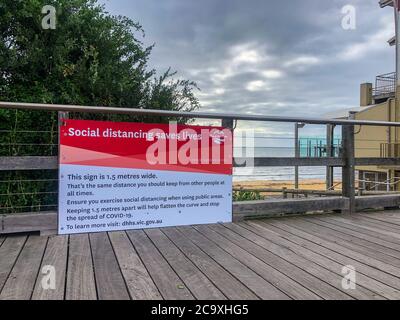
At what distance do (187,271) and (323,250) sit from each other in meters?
0.99

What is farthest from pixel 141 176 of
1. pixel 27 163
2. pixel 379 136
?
pixel 379 136

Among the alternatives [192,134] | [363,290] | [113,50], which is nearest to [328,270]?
[363,290]

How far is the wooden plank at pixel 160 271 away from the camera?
5.82 feet

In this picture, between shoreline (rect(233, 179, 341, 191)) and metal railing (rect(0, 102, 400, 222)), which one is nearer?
metal railing (rect(0, 102, 400, 222))

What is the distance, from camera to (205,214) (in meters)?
3.24

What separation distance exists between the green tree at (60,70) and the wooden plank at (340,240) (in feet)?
6.32

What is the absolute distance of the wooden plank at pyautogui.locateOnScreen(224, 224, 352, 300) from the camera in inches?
71.2

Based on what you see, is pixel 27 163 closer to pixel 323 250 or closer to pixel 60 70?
pixel 60 70

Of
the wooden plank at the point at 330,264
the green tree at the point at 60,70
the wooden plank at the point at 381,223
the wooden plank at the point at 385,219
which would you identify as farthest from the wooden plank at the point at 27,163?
the wooden plank at the point at 385,219

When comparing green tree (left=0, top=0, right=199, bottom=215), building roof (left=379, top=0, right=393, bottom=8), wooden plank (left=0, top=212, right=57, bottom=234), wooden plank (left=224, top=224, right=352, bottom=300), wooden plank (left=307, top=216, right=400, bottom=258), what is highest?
building roof (left=379, top=0, right=393, bottom=8)

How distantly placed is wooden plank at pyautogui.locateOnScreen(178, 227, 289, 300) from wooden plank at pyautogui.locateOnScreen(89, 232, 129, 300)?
1.94ft

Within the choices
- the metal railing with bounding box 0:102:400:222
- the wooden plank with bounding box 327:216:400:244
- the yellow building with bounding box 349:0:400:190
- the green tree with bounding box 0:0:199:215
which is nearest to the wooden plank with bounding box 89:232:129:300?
the metal railing with bounding box 0:102:400:222

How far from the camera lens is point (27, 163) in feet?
8.93

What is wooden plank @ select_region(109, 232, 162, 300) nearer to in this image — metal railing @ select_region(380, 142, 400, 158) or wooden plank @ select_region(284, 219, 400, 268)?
wooden plank @ select_region(284, 219, 400, 268)
